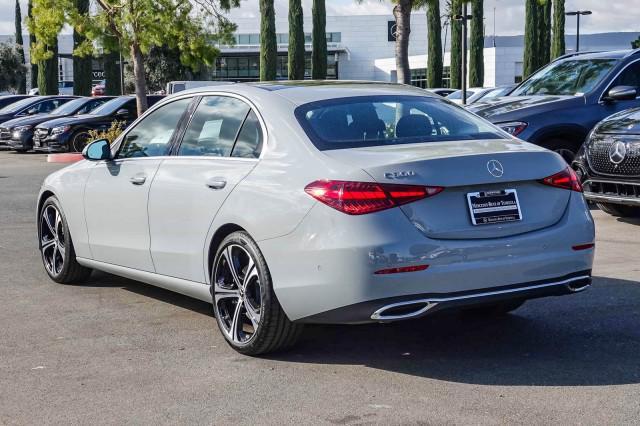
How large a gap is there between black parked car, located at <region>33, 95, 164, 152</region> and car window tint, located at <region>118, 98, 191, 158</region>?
60.4 ft

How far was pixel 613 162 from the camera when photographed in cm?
1049

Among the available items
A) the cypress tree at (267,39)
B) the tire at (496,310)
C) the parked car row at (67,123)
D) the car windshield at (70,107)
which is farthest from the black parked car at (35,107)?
the cypress tree at (267,39)

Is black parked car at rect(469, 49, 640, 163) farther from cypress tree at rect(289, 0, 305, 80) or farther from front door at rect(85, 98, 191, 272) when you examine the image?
cypress tree at rect(289, 0, 305, 80)

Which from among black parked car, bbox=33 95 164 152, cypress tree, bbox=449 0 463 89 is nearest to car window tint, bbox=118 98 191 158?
black parked car, bbox=33 95 164 152

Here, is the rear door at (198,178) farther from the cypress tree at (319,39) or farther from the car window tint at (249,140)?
the cypress tree at (319,39)

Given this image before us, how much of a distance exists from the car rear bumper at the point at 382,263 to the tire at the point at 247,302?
0.12 m

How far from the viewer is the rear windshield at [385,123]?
5672 millimetres

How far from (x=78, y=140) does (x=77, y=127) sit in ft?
1.17

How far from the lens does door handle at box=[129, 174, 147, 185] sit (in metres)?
6.74

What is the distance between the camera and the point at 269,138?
5797 mm

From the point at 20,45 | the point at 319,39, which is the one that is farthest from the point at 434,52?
the point at 20,45

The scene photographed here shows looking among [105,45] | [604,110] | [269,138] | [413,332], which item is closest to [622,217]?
[604,110]

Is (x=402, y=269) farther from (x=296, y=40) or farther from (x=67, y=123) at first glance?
(x=296, y=40)

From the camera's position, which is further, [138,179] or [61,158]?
[61,158]
